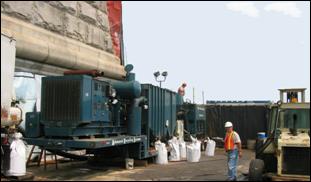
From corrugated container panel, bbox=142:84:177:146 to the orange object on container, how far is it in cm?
621

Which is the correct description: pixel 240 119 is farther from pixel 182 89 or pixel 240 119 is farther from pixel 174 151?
pixel 174 151

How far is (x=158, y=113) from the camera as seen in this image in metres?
16.7

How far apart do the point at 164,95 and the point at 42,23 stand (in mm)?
5502

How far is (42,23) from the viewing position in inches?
665

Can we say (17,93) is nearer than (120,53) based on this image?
Yes

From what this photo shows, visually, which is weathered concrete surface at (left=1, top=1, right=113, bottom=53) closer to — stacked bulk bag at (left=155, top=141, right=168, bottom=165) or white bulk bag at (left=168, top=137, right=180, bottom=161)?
stacked bulk bag at (left=155, top=141, right=168, bottom=165)

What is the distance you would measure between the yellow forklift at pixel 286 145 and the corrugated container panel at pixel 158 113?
460 centimetres

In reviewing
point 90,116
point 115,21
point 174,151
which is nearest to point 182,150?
point 174,151

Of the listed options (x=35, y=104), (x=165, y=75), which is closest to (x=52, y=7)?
(x=35, y=104)

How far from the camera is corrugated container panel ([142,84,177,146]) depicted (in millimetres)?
15617

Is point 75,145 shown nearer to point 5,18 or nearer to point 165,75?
point 5,18

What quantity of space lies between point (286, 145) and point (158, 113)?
6677mm

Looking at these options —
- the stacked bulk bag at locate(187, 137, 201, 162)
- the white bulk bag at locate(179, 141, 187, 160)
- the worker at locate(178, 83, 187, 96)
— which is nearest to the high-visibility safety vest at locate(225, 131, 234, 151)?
the stacked bulk bag at locate(187, 137, 201, 162)

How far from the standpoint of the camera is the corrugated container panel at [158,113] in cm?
1562
